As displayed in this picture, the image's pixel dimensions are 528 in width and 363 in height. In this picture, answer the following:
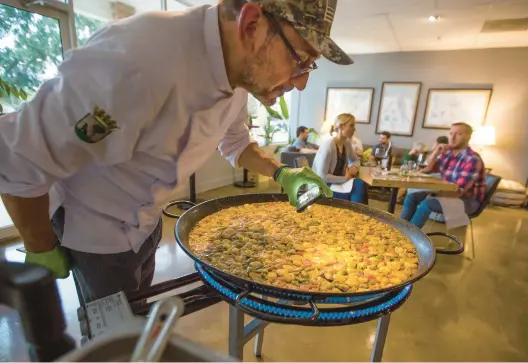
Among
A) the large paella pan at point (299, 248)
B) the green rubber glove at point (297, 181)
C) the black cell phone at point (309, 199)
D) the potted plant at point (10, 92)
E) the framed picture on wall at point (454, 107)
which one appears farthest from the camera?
A: the framed picture on wall at point (454, 107)

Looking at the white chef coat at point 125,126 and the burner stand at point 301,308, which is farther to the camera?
the burner stand at point 301,308

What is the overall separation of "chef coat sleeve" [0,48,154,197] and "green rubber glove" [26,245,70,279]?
22 cm

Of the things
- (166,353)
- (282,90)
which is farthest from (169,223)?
(166,353)

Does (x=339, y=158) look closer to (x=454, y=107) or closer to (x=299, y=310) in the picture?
(x=299, y=310)

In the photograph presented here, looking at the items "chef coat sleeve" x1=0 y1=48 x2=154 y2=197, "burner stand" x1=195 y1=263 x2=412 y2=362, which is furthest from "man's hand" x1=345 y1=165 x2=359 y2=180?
"chef coat sleeve" x1=0 y1=48 x2=154 y2=197

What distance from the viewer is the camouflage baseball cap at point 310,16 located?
2.19 ft

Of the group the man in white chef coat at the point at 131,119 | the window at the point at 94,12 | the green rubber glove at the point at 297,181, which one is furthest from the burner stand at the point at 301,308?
the window at the point at 94,12

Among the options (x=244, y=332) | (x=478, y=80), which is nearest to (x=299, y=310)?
(x=244, y=332)

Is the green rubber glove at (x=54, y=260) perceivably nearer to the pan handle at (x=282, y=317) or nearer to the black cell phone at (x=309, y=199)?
the pan handle at (x=282, y=317)

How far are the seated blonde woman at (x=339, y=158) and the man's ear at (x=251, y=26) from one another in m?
2.46

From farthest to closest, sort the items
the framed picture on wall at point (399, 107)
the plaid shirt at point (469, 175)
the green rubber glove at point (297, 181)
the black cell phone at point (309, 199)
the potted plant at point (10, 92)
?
the framed picture on wall at point (399, 107), the plaid shirt at point (469, 175), the potted plant at point (10, 92), the green rubber glove at point (297, 181), the black cell phone at point (309, 199)

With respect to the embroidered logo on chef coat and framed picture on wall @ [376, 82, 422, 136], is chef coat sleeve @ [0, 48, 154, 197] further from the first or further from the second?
framed picture on wall @ [376, 82, 422, 136]

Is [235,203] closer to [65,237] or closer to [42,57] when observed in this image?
[65,237]

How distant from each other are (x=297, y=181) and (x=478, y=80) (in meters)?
5.85
